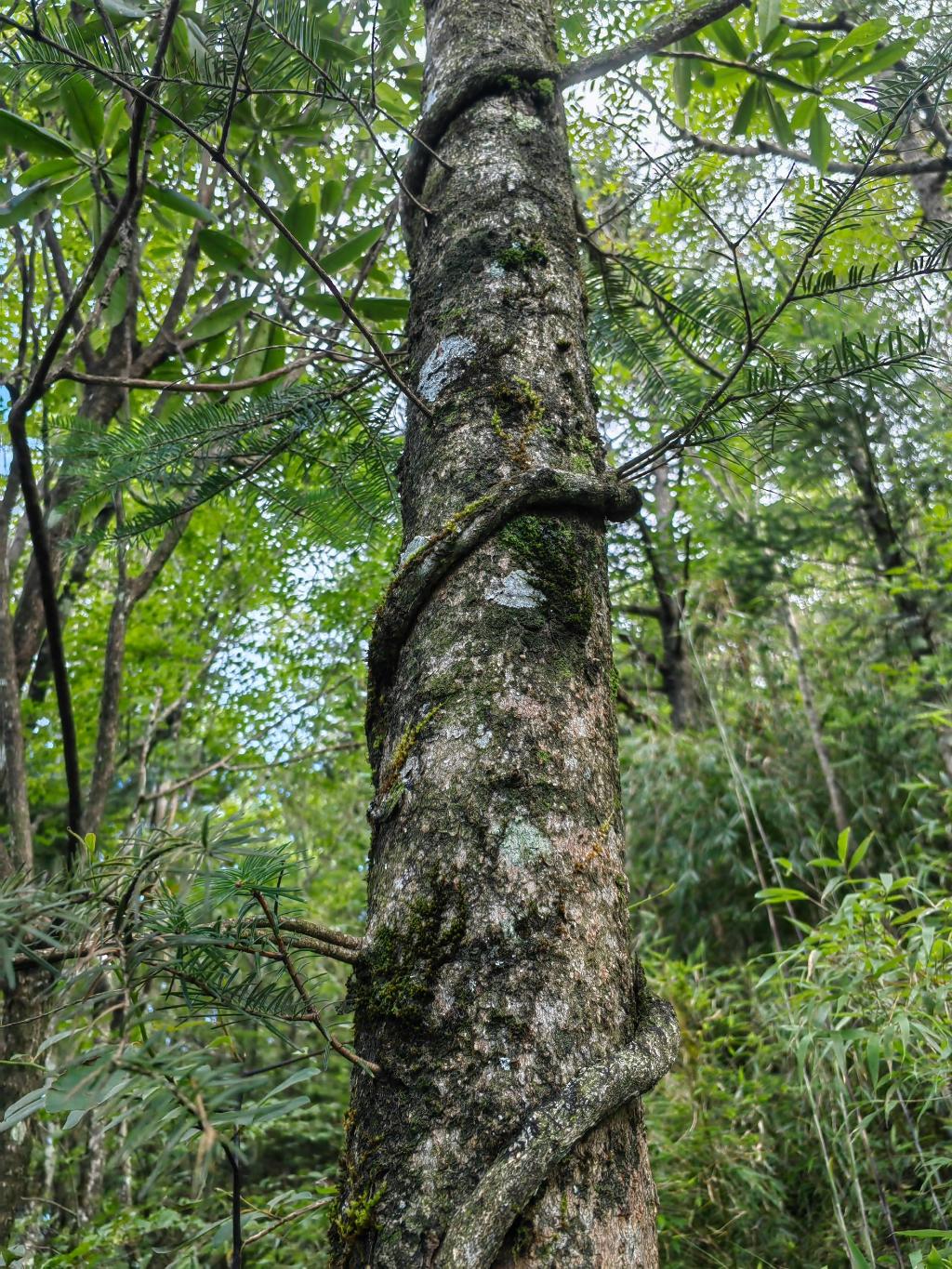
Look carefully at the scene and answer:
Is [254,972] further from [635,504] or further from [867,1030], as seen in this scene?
[867,1030]

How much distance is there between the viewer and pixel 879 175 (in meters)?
1.02

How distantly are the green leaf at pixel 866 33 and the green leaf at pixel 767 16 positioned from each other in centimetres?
37

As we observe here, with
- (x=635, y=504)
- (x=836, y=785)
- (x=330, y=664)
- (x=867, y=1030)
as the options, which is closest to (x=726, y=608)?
(x=836, y=785)

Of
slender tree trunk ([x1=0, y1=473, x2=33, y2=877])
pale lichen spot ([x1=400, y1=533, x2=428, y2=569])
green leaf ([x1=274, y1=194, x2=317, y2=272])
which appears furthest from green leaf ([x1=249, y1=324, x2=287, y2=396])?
pale lichen spot ([x1=400, y1=533, x2=428, y2=569])

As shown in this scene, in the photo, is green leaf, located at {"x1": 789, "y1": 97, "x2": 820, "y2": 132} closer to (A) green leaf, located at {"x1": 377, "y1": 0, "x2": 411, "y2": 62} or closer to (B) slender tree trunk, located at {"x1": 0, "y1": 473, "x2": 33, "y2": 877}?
(A) green leaf, located at {"x1": 377, "y1": 0, "x2": 411, "y2": 62}

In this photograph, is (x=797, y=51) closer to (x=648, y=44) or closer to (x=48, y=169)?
(x=648, y=44)

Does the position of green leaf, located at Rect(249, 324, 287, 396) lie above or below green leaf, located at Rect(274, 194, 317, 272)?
below

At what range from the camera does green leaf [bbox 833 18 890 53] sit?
1.66 metres

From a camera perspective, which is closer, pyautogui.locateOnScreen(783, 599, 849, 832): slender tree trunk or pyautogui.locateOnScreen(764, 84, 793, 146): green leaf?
pyautogui.locateOnScreen(764, 84, 793, 146): green leaf

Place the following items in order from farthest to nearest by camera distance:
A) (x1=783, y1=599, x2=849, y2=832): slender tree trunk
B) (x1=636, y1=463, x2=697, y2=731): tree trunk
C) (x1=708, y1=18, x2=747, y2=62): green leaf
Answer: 1. (x1=636, y1=463, x2=697, y2=731): tree trunk
2. (x1=783, y1=599, x2=849, y2=832): slender tree trunk
3. (x1=708, y1=18, x2=747, y2=62): green leaf

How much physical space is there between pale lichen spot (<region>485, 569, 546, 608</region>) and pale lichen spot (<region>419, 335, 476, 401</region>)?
36 centimetres

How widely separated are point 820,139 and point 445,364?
157 centimetres

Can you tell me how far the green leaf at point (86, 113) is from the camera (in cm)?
178

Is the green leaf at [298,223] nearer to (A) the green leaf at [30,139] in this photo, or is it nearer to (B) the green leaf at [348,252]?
(B) the green leaf at [348,252]
